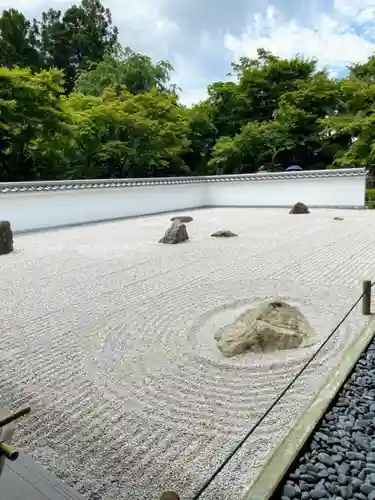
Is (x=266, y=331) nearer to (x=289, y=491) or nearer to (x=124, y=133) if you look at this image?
(x=289, y=491)

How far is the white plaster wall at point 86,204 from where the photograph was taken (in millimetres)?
7859

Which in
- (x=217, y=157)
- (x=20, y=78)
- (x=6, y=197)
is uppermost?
(x=20, y=78)

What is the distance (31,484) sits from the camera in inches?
52.0

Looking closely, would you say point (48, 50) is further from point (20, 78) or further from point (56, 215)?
point (56, 215)

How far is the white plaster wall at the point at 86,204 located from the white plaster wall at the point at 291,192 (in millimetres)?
1174

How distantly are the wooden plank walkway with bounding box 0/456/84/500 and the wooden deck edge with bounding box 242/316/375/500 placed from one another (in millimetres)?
587

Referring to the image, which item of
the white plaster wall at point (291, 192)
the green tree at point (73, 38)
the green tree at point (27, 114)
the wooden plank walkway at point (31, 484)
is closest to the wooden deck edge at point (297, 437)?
the wooden plank walkway at point (31, 484)

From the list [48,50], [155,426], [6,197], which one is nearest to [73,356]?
[155,426]

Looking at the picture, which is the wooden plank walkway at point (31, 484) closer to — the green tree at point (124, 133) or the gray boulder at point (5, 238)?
the gray boulder at point (5, 238)

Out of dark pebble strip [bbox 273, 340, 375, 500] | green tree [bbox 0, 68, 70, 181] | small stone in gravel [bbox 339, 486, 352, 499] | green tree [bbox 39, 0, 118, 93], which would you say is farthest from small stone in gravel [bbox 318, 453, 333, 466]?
green tree [bbox 39, 0, 118, 93]

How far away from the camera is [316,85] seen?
11.7m

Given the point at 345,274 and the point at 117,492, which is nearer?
the point at 117,492

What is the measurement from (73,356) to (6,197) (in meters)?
6.24

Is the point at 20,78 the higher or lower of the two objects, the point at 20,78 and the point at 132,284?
the higher
